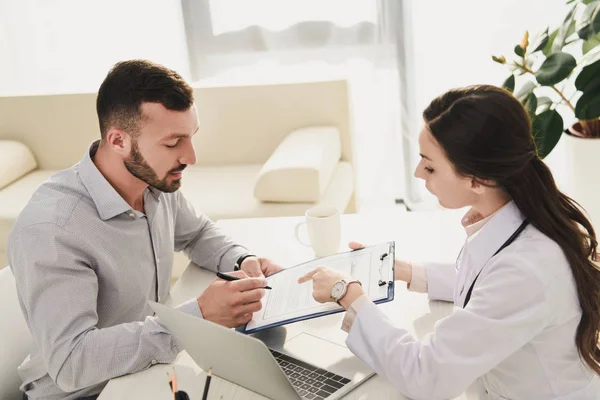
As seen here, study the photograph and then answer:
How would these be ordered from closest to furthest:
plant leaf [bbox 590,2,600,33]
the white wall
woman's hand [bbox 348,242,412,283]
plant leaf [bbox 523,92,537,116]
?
1. woman's hand [bbox 348,242,412,283]
2. plant leaf [bbox 590,2,600,33]
3. plant leaf [bbox 523,92,537,116]
4. the white wall

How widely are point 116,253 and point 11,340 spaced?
0.90ft

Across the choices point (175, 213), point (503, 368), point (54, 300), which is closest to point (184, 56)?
point (175, 213)

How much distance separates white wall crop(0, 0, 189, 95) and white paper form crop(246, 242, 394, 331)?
252 cm

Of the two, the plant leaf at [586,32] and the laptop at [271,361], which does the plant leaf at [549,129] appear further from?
the laptop at [271,361]

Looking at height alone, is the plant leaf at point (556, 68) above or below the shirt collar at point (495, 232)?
above

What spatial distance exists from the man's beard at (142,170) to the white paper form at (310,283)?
0.33m

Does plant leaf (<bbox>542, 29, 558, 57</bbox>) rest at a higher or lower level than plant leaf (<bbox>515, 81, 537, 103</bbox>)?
higher

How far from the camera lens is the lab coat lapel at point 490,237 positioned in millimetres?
1151

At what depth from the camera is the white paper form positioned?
1.29 m

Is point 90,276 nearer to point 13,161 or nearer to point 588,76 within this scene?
point 588,76

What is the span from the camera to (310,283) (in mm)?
1381

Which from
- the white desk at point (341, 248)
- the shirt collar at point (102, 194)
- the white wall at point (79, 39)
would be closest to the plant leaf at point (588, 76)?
the white desk at point (341, 248)

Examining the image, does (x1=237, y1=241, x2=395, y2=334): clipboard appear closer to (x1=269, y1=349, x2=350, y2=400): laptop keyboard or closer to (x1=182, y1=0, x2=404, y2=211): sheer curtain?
(x1=269, y1=349, x2=350, y2=400): laptop keyboard

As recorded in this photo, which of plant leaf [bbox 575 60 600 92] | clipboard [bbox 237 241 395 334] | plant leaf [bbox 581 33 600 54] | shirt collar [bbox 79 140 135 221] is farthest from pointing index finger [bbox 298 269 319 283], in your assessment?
plant leaf [bbox 581 33 600 54]
